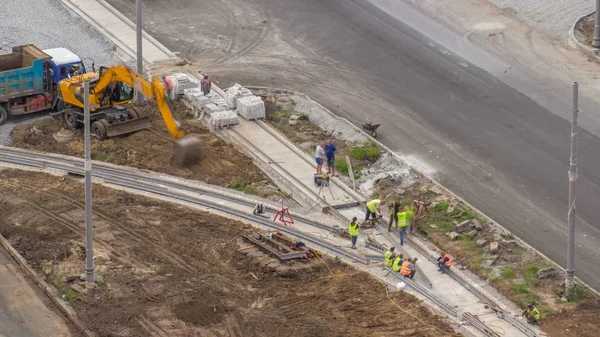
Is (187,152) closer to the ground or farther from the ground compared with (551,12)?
closer to the ground

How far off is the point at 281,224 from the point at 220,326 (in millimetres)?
7436

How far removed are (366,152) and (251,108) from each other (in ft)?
17.5

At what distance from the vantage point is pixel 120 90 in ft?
171

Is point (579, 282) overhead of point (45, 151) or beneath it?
overhead

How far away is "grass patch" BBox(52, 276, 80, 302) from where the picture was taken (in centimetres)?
3960

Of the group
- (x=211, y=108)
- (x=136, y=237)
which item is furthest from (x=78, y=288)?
(x=211, y=108)

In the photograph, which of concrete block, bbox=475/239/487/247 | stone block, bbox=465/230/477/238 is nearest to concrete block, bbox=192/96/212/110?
stone block, bbox=465/230/477/238

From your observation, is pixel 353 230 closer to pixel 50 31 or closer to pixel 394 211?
pixel 394 211

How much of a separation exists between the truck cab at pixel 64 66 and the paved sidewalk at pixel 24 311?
13837mm

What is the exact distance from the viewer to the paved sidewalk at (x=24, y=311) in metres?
38.0

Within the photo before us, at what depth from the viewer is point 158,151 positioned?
50531 millimetres

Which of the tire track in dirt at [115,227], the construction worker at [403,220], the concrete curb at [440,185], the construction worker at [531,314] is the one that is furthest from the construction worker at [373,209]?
the construction worker at [531,314]

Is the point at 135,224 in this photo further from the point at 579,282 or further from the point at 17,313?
the point at 579,282

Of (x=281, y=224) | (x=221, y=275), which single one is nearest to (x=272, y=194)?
(x=281, y=224)
